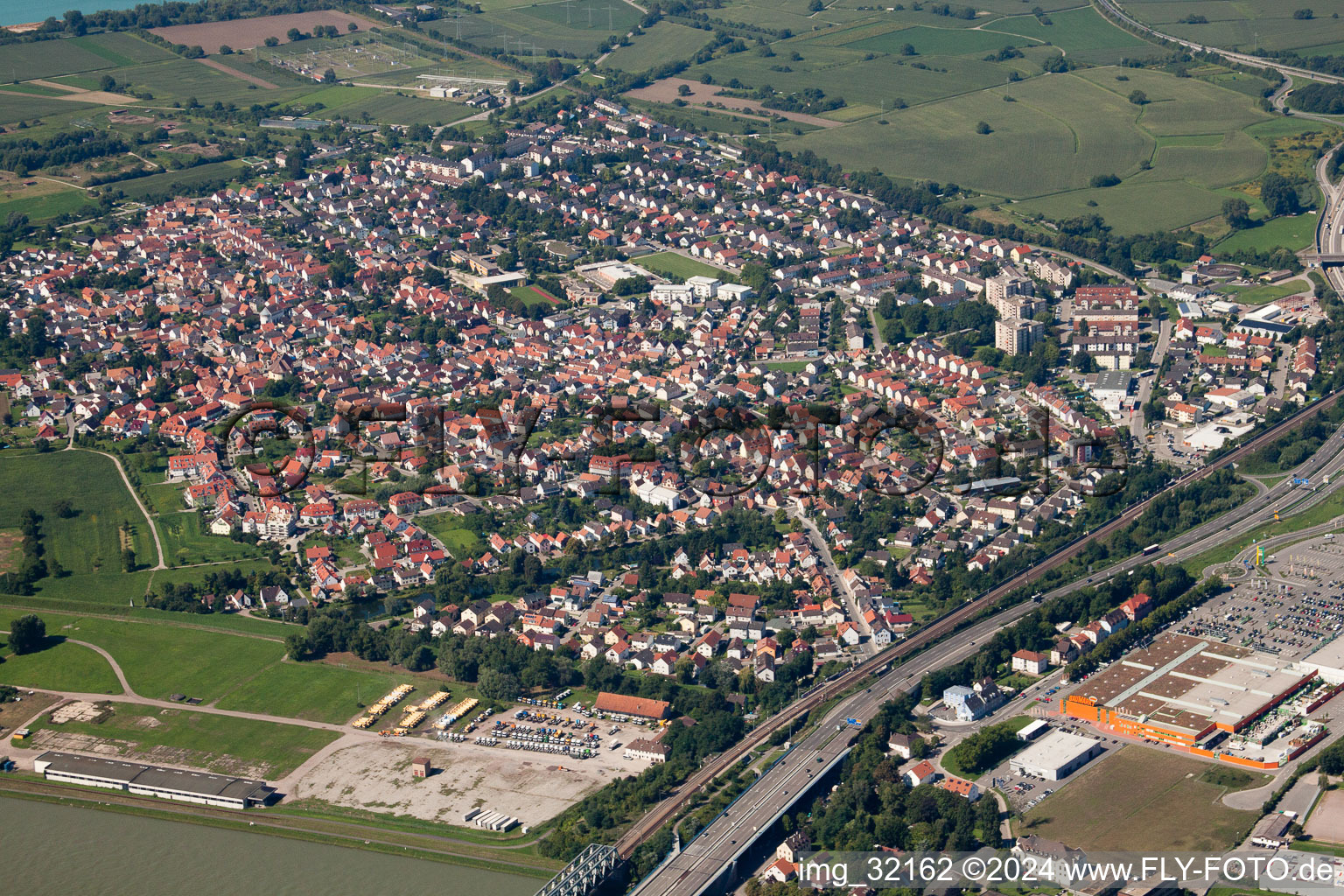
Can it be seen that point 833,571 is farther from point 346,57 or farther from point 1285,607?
point 346,57

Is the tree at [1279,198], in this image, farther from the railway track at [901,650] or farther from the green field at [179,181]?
the green field at [179,181]

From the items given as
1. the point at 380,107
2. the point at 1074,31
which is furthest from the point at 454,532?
the point at 1074,31

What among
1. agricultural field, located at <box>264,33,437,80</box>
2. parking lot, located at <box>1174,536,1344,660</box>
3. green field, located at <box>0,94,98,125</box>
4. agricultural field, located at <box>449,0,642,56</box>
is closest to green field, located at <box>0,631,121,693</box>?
parking lot, located at <box>1174,536,1344,660</box>

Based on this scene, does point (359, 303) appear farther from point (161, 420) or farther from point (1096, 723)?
point (1096, 723)

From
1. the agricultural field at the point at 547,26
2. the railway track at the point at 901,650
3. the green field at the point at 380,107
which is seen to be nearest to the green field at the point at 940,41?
the agricultural field at the point at 547,26

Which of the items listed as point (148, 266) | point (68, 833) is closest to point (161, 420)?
point (148, 266)

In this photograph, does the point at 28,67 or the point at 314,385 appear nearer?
the point at 314,385

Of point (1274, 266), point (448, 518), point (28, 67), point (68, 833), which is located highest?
point (28, 67)
